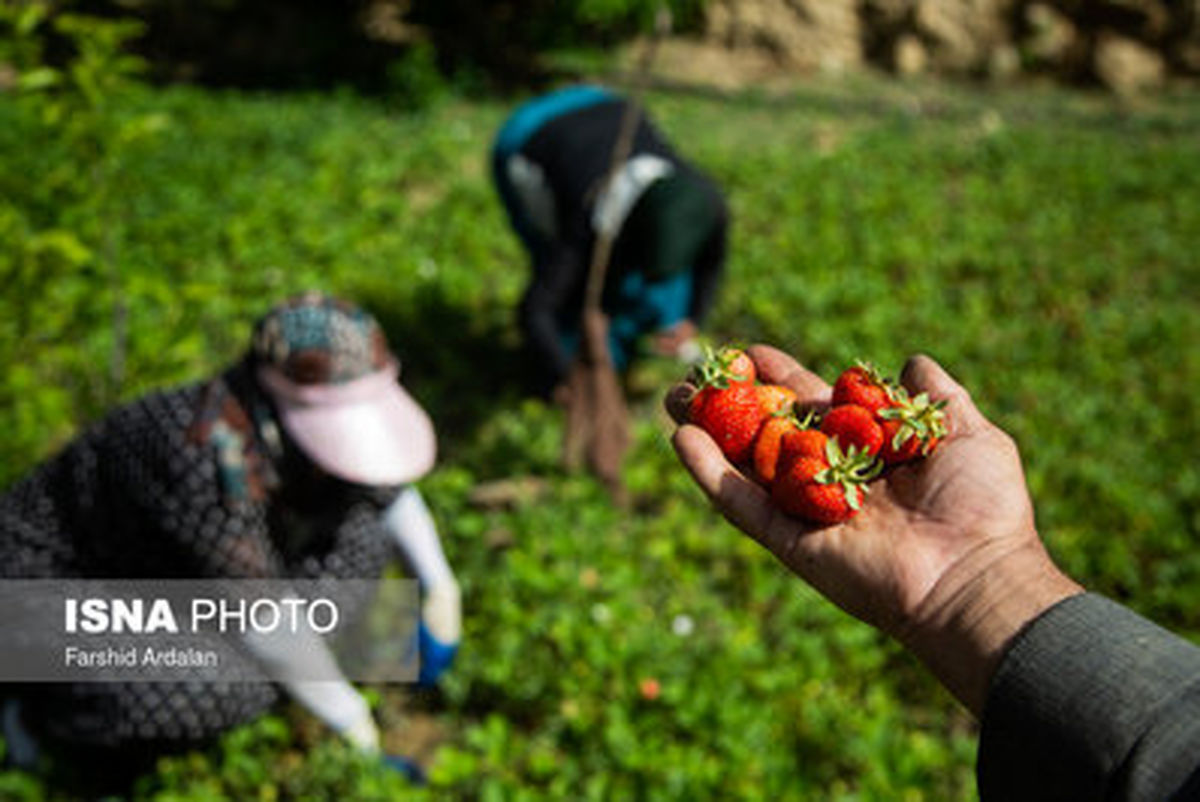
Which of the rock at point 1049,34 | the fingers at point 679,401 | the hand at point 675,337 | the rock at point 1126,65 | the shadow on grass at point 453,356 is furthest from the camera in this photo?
the rock at point 1049,34

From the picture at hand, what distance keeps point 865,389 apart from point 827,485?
250 millimetres

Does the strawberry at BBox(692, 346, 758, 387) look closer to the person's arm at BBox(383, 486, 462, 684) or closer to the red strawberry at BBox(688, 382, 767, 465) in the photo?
the red strawberry at BBox(688, 382, 767, 465)

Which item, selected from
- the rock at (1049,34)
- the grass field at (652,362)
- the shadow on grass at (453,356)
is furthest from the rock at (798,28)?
the shadow on grass at (453,356)

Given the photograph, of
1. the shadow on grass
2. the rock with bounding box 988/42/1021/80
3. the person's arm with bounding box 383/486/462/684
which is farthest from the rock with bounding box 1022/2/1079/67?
the person's arm with bounding box 383/486/462/684

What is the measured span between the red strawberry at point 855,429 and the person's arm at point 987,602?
0.11m

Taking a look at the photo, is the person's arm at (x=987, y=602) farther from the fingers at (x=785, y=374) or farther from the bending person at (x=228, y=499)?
the bending person at (x=228, y=499)

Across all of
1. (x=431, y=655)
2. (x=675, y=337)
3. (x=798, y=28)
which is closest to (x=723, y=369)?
(x=431, y=655)

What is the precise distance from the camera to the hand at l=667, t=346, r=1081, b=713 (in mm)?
A: 1556

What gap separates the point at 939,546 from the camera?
168cm

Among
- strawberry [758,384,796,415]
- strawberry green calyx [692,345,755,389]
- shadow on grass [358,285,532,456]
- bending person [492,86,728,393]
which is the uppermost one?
strawberry green calyx [692,345,755,389]

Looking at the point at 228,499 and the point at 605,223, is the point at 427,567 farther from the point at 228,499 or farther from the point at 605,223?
the point at 605,223

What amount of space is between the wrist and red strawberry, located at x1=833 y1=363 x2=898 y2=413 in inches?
12.0

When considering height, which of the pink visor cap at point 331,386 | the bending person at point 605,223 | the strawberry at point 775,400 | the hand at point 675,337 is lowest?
the hand at point 675,337

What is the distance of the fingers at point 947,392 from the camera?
72.3 inches
